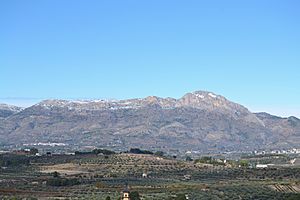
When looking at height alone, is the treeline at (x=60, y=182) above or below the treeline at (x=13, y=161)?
below

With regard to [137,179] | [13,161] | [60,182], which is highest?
[13,161]

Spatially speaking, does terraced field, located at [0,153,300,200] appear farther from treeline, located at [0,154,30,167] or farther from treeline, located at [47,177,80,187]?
treeline, located at [0,154,30,167]

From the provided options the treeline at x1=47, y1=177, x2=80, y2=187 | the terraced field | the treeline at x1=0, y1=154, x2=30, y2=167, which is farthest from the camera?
the treeline at x1=0, y1=154, x2=30, y2=167

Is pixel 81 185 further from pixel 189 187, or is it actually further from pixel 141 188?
pixel 189 187

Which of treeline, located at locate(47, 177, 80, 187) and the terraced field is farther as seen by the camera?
treeline, located at locate(47, 177, 80, 187)

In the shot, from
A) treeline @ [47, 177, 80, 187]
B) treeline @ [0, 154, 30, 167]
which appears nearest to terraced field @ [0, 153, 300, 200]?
treeline @ [47, 177, 80, 187]

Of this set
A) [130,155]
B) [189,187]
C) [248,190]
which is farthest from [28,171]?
[248,190]

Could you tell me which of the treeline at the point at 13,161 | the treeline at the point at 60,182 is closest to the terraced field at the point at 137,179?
the treeline at the point at 60,182

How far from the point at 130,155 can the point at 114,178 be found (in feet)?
137

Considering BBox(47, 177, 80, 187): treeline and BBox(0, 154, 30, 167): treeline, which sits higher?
BBox(0, 154, 30, 167): treeline

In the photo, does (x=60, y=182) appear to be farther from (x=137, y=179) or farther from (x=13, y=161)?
(x=13, y=161)

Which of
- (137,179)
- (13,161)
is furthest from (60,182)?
(13,161)

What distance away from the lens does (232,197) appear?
222 ft

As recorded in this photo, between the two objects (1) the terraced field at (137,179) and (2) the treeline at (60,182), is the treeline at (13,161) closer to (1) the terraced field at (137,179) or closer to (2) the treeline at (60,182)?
(1) the terraced field at (137,179)
